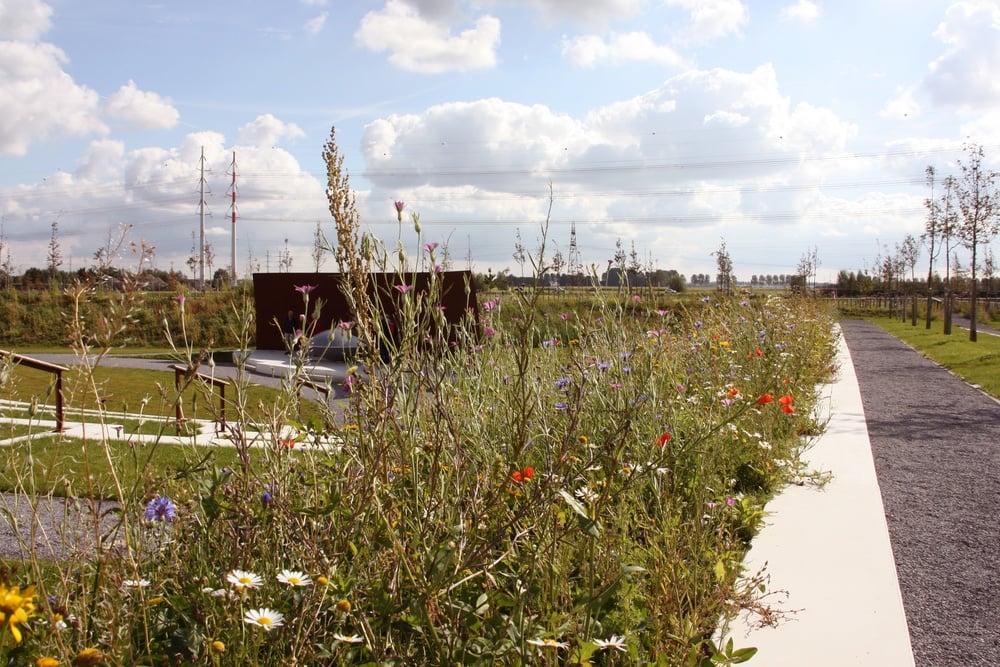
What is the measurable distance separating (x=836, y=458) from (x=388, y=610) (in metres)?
4.32

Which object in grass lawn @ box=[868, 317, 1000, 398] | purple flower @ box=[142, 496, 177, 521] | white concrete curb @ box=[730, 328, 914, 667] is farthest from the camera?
grass lawn @ box=[868, 317, 1000, 398]

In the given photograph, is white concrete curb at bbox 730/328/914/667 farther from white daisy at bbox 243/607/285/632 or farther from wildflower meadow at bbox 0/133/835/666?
white daisy at bbox 243/607/285/632

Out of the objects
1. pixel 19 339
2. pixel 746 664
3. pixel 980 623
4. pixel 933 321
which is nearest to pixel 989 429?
pixel 980 623

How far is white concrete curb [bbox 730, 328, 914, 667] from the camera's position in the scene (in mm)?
2457

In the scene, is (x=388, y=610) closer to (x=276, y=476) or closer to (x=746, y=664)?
(x=276, y=476)

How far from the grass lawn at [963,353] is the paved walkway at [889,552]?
3.80 meters

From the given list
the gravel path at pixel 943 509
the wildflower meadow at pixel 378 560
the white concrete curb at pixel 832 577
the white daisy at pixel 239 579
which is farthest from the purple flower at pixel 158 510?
the gravel path at pixel 943 509

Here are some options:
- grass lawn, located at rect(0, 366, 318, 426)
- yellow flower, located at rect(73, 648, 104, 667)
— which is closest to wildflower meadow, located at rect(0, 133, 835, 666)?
yellow flower, located at rect(73, 648, 104, 667)

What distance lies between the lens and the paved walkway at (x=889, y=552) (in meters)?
2.54

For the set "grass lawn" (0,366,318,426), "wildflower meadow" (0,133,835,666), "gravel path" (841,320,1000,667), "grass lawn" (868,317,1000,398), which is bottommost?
"grass lawn" (0,366,318,426)

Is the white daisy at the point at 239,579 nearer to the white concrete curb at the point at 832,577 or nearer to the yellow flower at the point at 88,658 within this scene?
the yellow flower at the point at 88,658

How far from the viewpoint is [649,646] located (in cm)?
214

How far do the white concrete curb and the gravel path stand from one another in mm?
102

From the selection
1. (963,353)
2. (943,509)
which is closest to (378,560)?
(943,509)
